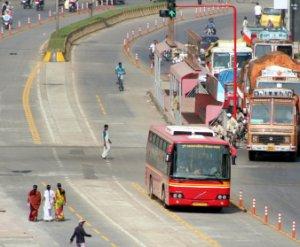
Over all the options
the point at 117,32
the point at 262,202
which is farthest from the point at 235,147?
the point at 117,32

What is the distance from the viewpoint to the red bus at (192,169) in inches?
1925

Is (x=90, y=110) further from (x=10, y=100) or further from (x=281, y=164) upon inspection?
(x=281, y=164)

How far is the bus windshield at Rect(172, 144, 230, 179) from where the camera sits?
49.4 m

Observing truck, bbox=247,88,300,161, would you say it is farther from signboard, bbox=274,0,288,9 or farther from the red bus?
signboard, bbox=274,0,288,9

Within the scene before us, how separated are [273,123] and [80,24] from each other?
45330 millimetres

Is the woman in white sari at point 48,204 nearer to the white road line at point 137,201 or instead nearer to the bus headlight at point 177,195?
the white road line at point 137,201

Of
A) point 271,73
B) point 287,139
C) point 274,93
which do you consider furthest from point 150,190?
point 271,73

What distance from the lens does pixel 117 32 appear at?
110m

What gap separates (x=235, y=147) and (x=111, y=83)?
22032 mm

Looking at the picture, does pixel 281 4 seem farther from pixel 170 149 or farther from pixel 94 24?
pixel 170 149

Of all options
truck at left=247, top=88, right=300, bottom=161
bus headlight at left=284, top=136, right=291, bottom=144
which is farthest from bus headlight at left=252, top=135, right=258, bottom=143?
bus headlight at left=284, top=136, right=291, bottom=144

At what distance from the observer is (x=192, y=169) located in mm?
49594

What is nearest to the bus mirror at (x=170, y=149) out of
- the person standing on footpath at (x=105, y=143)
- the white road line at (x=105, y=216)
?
the white road line at (x=105, y=216)

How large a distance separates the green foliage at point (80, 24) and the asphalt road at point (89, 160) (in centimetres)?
120
